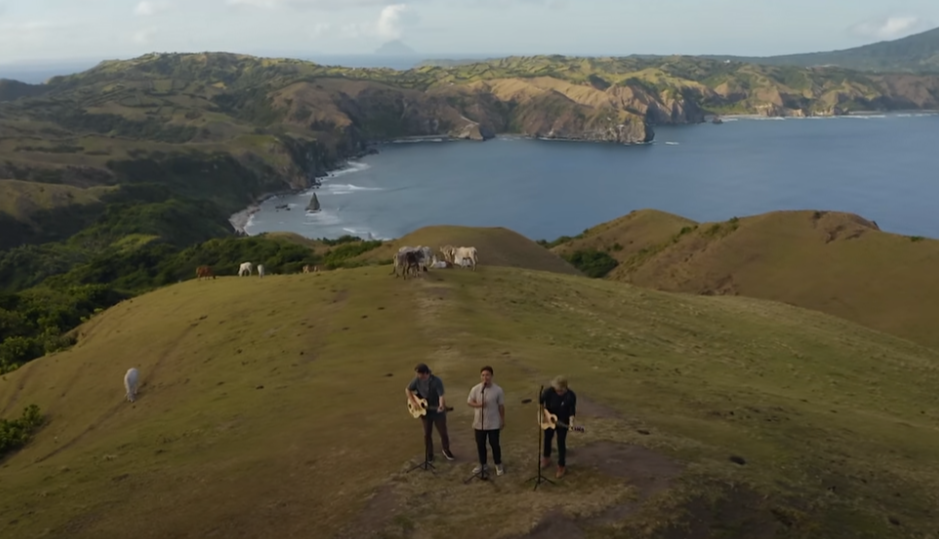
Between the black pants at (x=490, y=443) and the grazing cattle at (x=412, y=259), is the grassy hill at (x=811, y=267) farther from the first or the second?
the black pants at (x=490, y=443)

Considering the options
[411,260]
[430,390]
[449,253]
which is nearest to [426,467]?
[430,390]

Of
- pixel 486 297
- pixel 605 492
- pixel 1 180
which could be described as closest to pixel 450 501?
pixel 605 492

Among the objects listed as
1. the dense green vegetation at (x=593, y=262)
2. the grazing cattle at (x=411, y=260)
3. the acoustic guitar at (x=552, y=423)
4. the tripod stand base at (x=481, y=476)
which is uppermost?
the acoustic guitar at (x=552, y=423)

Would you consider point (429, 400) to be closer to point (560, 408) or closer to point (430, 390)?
point (430, 390)

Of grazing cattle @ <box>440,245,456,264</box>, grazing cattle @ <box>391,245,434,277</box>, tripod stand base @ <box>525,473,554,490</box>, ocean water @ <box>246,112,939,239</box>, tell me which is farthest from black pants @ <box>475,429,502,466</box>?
ocean water @ <box>246,112,939,239</box>

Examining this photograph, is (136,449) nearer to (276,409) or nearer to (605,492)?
(276,409)

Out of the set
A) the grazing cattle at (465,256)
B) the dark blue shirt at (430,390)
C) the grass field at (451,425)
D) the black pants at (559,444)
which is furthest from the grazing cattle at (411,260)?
the black pants at (559,444)

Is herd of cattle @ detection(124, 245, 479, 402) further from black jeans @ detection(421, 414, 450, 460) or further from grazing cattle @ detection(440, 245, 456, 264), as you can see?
black jeans @ detection(421, 414, 450, 460)
